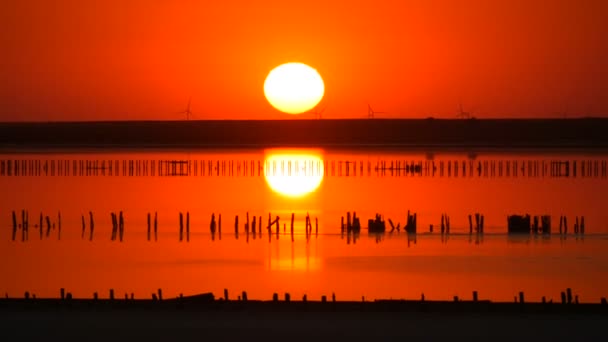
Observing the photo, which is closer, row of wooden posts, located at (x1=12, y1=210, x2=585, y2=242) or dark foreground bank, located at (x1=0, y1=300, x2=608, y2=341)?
dark foreground bank, located at (x1=0, y1=300, x2=608, y2=341)

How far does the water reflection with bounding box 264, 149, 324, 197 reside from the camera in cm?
6743

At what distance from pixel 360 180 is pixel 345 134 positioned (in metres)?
27.9

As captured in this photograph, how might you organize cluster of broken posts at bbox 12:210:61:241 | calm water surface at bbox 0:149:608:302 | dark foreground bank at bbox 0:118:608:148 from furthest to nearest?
dark foreground bank at bbox 0:118:608:148 < cluster of broken posts at bbox 12:210:61:241 < calm water surface at bbox 0:149:608:302

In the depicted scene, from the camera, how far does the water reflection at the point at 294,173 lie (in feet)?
221

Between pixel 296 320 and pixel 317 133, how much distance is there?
267ft

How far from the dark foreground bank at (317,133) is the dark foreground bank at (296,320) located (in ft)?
248

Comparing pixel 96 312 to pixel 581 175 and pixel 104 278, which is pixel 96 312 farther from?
pixel 581 175

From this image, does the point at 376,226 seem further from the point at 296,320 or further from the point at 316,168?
the point at 316,168

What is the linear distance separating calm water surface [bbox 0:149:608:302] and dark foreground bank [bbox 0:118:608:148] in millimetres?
2056

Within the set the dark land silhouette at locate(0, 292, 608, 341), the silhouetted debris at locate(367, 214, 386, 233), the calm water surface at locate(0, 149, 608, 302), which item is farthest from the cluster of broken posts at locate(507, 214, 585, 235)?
the dark land silhouette at locate(0, 292, 608, 341)

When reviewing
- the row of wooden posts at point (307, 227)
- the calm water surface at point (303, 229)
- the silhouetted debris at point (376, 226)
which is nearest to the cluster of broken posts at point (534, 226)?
the row of wooden posts at point (307, 227)

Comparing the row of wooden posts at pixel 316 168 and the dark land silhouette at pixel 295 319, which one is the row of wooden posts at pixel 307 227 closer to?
the dark land silhouette at pixel 295 319

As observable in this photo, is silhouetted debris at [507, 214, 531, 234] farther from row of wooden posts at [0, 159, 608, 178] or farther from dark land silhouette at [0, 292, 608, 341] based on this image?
→ row of wooden posts at [0, 159, 608, 178]

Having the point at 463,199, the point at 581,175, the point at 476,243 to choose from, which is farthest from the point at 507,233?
the point at 581,175
